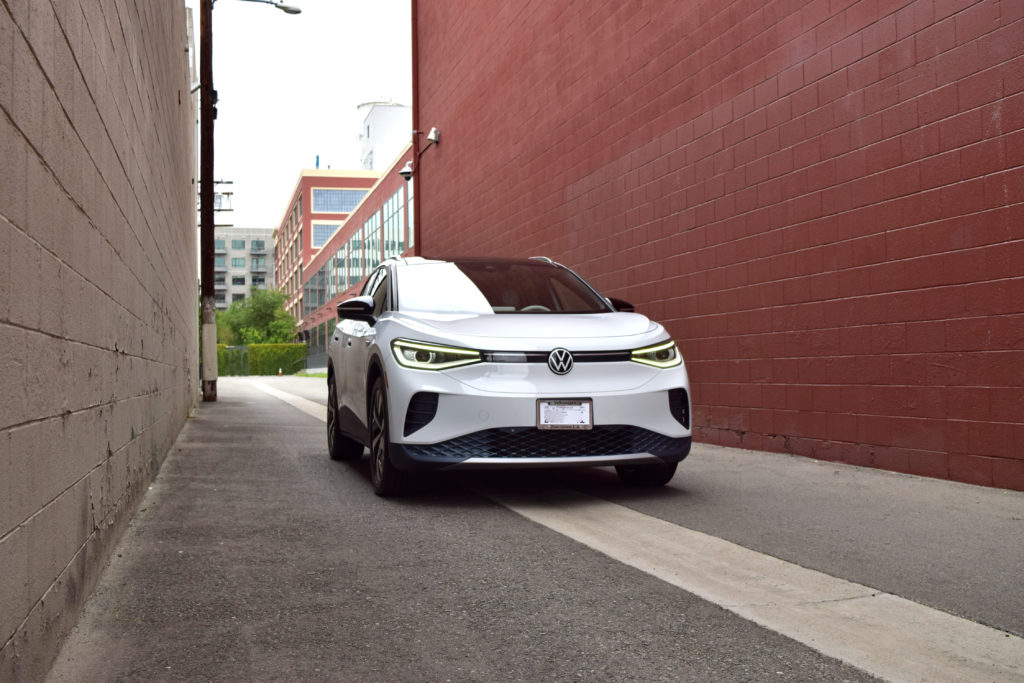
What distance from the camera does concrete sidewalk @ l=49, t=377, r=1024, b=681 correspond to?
3.07 meters

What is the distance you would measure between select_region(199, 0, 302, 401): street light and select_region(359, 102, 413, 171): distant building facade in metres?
65.8

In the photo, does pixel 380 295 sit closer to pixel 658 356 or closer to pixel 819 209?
pixel 658 356

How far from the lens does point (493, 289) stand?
22.2 ft

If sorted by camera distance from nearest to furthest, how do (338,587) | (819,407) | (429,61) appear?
1. (338,587)
2. (819,407)
3. (429,61)

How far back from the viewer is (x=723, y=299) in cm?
913

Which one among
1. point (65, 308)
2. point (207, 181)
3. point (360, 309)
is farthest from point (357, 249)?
point (65, 308)

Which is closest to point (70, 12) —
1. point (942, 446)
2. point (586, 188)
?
point (942, 446)

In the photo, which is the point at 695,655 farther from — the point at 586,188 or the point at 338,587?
the point at 586,188

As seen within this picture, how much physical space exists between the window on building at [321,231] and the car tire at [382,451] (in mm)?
74815

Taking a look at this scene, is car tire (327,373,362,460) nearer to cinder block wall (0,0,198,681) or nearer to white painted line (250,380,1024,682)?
cinder block wall (0,0,198,681)

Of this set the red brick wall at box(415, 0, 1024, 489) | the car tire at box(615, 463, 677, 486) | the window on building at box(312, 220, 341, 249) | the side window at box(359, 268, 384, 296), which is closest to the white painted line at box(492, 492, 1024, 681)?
the car tire at box(615, 463, 677, 486)

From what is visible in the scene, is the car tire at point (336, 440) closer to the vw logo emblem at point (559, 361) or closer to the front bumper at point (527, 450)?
the front bumper at point (527, 450)

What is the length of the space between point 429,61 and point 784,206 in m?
14.4

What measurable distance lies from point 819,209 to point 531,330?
11.0 ft
